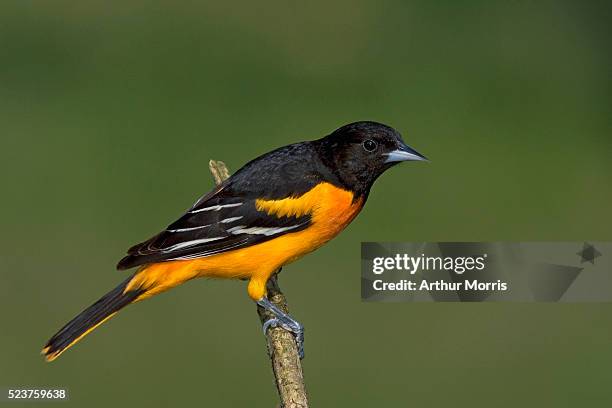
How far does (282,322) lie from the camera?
406cm

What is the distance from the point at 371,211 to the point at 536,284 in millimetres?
2964

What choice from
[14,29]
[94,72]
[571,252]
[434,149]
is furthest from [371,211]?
[14,29]

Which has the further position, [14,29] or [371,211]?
[14,29]

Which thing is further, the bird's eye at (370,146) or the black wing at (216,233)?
the bird's eye at (370,146)

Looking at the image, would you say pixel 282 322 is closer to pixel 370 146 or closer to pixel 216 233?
pixel 216 233

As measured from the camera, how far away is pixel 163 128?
29.9 feet

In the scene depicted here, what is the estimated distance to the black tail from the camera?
3.93 meters

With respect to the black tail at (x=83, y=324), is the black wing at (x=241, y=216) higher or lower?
higher

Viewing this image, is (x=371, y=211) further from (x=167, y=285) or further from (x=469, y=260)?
(x=167, y=285)

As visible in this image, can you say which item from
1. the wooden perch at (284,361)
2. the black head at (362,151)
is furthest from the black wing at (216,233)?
the wooden perch at (284,361)

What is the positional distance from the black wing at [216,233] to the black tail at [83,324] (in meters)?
0.14

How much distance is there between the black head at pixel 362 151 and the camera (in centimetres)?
406

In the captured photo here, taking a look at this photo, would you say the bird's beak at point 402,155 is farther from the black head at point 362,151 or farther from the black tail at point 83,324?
the black tail at point 83,324

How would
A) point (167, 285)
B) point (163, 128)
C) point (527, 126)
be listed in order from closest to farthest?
point (167, 285) < point (163, 128) < point (527, 126)
